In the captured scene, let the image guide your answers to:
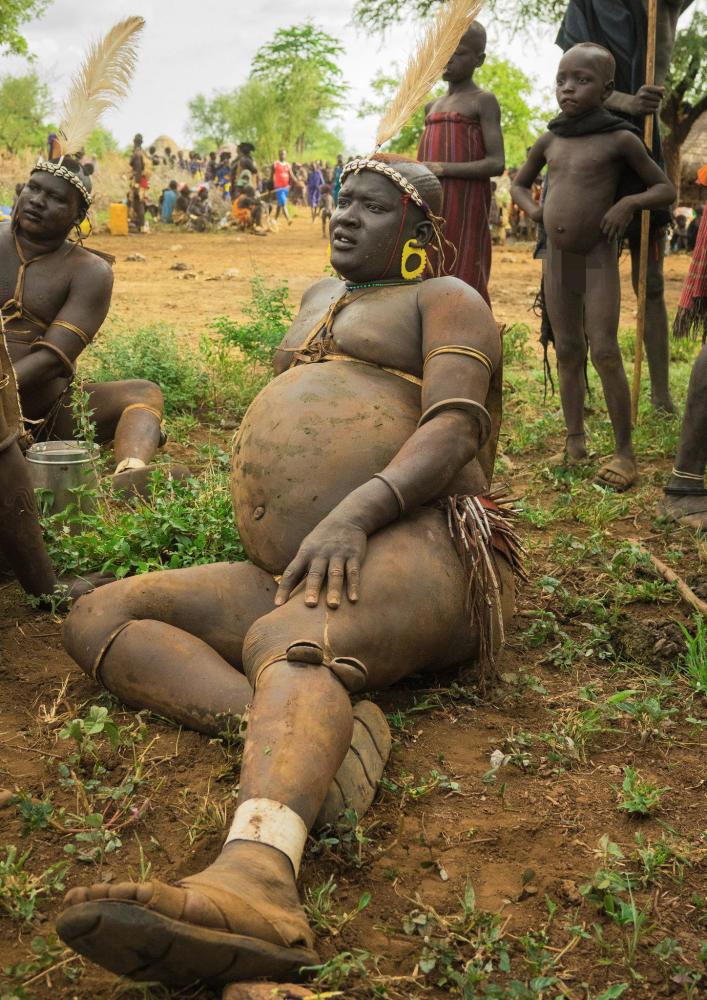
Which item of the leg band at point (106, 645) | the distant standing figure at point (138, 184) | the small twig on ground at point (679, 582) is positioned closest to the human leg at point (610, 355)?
the small twig on ground at point (679, 582)

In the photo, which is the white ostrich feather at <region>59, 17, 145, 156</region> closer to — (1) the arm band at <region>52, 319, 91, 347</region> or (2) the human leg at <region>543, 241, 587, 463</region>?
(1) the arm band at <region>52, 319, 91, 347</region>

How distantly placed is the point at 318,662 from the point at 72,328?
2.88 metres

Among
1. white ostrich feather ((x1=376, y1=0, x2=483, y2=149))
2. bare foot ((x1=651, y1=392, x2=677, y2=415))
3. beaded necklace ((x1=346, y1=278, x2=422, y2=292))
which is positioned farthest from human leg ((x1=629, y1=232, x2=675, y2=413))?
beaded necklace ((x1=346, y1=278, x2=422, y2=292))

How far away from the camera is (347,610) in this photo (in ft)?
7.68

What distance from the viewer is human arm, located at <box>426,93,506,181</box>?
5.78 m

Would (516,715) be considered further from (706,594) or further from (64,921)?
(64,921)

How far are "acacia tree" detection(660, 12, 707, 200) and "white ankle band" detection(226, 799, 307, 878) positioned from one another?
49.5ft

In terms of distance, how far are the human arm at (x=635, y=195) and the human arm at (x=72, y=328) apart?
93.3 inches

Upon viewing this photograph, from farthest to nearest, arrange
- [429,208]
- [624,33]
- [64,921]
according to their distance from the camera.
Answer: [624,33] < [429,208] < [64,921]

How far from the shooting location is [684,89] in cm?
1633

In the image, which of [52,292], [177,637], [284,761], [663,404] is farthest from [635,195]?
[284,761]

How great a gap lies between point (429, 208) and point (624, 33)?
3490 mm

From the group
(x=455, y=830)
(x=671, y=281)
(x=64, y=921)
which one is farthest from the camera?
(x=671, y=281)

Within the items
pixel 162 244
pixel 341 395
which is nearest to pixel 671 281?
pixel 162 244
